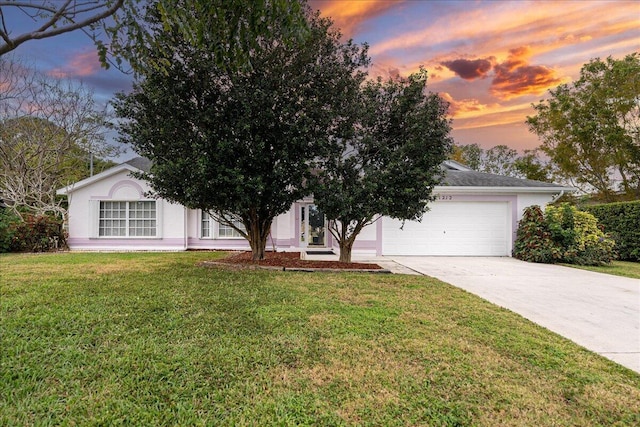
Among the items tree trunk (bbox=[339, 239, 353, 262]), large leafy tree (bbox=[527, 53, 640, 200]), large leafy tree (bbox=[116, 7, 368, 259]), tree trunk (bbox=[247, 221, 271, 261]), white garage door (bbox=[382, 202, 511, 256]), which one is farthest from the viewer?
large leafy tree (bbox=[527, 53, 640, 200])

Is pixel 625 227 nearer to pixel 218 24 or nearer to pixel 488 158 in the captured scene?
pixel 218 24

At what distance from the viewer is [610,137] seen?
60.6 feet

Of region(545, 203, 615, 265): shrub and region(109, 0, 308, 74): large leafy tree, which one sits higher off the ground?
region(109, 0, 308, 74): large leafy tree

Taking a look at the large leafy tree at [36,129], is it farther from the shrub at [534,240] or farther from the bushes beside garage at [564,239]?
the bushes beside garage at [564,239]

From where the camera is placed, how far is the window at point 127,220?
1398cm

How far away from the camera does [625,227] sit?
40.7 feet

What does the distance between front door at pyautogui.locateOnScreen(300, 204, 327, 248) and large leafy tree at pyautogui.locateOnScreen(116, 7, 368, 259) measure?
6.21 metres


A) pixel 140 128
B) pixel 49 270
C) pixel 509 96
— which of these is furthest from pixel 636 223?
pixel 49 270

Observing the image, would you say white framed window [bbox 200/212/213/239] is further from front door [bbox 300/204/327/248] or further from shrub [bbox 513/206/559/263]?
shrub [bbox 513/206/559/263]

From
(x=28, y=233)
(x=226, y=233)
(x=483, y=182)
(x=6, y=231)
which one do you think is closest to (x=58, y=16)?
(x=226, y=233)

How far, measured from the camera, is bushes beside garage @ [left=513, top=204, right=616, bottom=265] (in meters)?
10.5

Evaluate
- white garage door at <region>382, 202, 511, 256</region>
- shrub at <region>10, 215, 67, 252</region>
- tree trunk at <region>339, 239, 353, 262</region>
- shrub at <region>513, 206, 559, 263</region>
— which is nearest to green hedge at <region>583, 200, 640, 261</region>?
shrub at <region>513, 206, 559, 263</region>

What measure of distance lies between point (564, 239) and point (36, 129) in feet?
76.2

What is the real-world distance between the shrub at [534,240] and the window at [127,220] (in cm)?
1485
